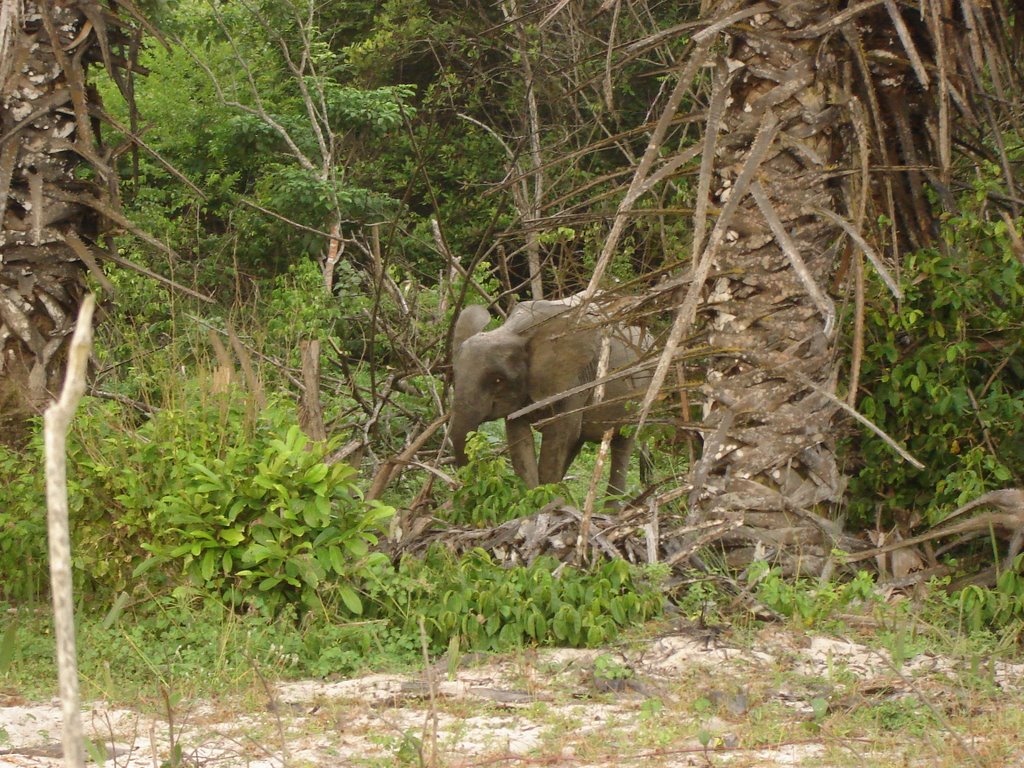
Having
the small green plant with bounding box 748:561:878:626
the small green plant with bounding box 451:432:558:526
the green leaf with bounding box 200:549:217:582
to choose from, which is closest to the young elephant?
the small green plant with bounding box 451:432:558:526

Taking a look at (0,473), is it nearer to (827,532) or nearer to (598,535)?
(598,535)

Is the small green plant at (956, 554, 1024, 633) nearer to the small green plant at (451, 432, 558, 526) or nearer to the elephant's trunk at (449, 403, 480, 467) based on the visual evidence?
the small green plant at (451, 432, 558, 526)

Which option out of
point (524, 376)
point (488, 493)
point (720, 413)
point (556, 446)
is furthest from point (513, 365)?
point (720, 413)

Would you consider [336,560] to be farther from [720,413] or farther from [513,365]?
[513,365]

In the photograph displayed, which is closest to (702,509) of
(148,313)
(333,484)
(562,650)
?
(562,650)

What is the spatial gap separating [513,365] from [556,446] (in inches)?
26.2

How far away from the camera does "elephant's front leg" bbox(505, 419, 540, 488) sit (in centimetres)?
805

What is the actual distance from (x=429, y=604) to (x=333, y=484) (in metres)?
0.62

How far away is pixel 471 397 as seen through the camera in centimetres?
768

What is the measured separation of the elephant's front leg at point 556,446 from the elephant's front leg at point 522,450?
0.11 meters

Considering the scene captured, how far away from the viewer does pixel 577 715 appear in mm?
4121

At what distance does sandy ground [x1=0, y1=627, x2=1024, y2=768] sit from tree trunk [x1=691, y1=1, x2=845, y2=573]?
0.70m

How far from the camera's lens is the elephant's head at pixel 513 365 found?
771 centimetres

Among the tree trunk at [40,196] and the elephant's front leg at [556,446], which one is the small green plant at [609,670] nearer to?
the tree trunk at [40,196]
